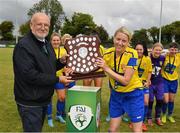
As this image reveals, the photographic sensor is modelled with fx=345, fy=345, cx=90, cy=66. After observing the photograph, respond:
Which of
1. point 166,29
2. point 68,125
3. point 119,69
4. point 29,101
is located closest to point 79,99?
point 68,125

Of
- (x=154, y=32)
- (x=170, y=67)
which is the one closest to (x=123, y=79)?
(x=170, y=67)

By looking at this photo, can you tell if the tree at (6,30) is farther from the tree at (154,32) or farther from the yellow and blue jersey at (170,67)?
the yellow and blue jersey at (170,67)

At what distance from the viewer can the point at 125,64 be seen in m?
4.65

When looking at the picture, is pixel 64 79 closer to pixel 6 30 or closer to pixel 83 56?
pixel 83 56

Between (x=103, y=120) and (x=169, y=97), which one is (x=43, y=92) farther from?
(x=169, y=97)

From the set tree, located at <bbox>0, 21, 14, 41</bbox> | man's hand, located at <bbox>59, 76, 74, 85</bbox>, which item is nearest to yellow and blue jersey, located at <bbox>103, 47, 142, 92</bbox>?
man's hand, located at <bbox>59, 76, 74, 85</bbox>

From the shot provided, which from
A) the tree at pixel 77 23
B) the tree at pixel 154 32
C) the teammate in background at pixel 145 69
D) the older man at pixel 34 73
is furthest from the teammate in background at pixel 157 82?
the tree at pixel 154 32

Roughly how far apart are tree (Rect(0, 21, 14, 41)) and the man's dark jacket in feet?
344

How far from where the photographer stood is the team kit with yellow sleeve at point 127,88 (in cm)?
469

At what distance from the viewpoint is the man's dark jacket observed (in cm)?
387

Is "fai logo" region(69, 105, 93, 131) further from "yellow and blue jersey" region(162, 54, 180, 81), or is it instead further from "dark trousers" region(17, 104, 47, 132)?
"yellow and blue jersey" region(162, 54, 180, 81)

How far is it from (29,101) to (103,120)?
3.79 metres

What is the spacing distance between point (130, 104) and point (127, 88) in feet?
0.80

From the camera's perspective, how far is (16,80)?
4047 mm
